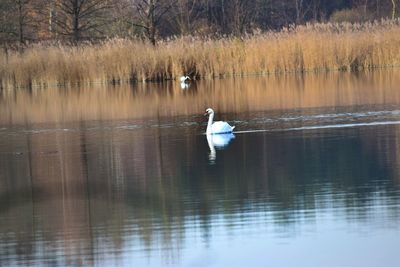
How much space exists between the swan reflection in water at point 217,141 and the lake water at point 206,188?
0.06m

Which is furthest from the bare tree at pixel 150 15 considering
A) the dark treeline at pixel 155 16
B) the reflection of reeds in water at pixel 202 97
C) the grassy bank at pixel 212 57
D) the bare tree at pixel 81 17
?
the reflection of reeds in water at pixel 202 97

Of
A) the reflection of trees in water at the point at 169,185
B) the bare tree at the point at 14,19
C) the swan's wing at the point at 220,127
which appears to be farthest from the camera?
the bare tree at the point at 14,19

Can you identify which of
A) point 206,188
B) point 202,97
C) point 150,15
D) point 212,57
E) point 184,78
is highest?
point 150,15

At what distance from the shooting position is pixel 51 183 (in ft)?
39.4

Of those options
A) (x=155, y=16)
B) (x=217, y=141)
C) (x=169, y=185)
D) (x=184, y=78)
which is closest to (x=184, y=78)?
(x=184, y=78)

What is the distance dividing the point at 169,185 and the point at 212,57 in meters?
23.3

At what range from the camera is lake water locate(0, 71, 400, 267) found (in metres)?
7.88

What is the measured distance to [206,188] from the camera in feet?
34.9

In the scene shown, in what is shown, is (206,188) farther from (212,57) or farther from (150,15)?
(150,15)

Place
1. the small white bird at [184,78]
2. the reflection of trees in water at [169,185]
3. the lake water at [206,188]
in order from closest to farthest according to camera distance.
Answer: the lake water at [206,188] → the reflection of trees in water at [169,185] → the small white bird at [184,78]

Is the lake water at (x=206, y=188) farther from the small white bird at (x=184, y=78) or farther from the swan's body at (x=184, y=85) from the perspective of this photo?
the small white bird at (x=184, y=78)

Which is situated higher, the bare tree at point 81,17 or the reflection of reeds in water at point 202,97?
the bare tree at point 81,17

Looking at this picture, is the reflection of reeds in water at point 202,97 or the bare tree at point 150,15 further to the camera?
the bare tree at point 150,15

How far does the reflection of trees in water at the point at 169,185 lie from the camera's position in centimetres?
872
